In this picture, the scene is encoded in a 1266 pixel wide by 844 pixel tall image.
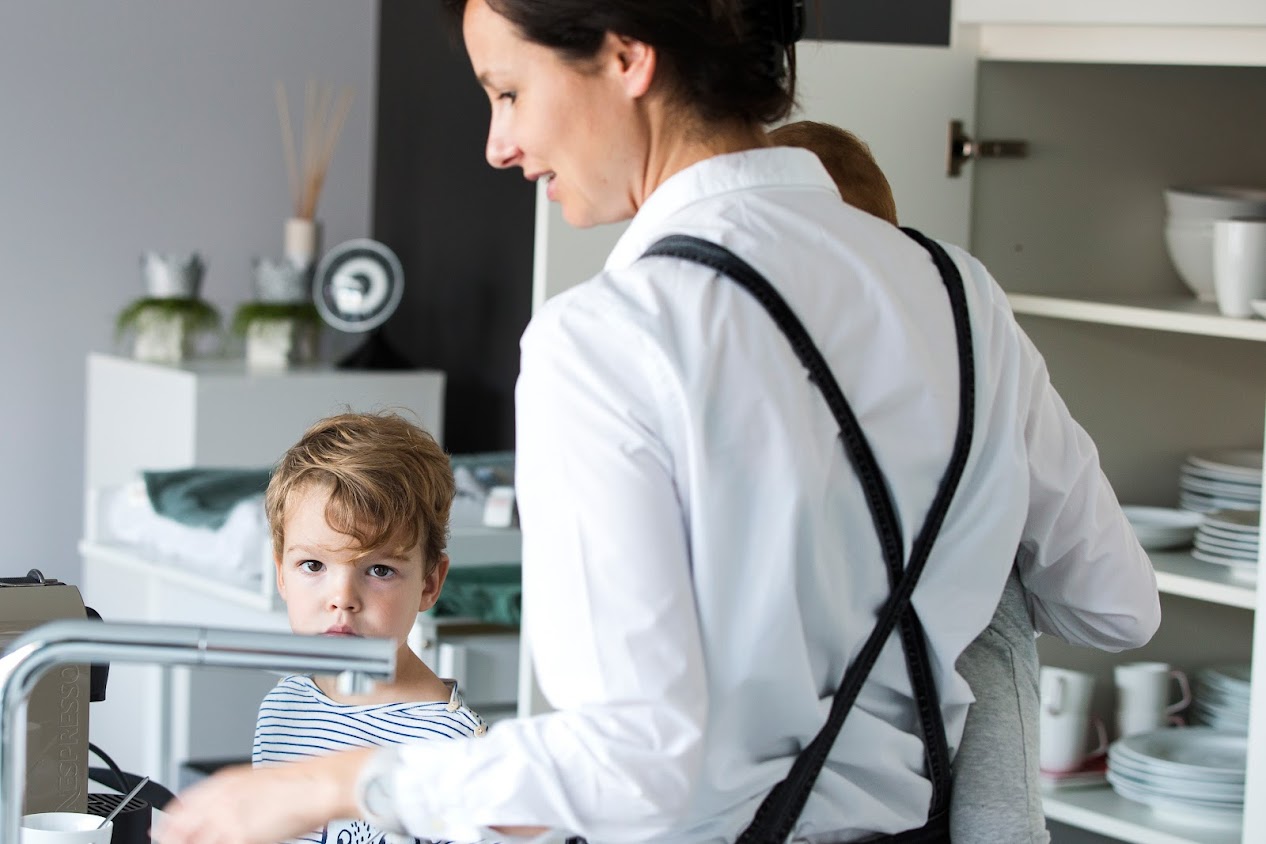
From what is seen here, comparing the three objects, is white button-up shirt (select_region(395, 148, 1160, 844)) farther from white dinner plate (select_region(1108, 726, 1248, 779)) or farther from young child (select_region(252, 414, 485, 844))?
white dinner plate (select_region(1108, 726, 1248, 779))

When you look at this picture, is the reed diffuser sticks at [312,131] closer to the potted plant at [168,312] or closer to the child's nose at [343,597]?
the potted plant at [168,312]

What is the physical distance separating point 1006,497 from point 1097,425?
1738 mm

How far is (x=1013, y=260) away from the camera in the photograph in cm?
278

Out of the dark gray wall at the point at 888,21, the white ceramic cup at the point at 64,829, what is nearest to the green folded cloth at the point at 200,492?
the dark gray wall at the point at 888,21

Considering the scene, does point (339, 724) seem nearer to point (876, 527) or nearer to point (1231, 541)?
point (876, 527)

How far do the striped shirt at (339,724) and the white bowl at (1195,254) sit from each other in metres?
1.65

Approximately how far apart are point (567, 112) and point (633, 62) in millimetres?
52

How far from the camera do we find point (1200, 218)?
8.95ft

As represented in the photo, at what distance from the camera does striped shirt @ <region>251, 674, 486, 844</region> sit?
149 cm

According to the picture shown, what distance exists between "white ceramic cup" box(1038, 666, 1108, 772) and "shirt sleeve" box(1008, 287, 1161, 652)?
1.36 m

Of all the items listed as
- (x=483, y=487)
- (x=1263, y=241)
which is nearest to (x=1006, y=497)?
(x=1263, y=241)

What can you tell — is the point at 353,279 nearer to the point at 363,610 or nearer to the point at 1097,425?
the point at 1097,425

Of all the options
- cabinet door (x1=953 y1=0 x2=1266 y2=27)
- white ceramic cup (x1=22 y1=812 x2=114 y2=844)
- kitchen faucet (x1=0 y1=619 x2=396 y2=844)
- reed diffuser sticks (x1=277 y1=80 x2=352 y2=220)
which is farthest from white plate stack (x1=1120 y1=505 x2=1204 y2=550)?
reed diffuser sticks (x1=277 y1=80 x2=352 y2=220)

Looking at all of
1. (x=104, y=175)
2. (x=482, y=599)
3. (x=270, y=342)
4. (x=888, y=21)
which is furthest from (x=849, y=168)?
(x=104, y=175)
